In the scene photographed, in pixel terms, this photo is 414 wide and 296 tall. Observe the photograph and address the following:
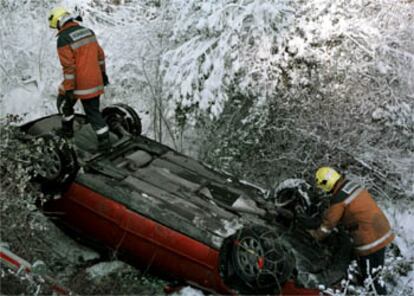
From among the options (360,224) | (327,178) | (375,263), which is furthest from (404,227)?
(327,178)

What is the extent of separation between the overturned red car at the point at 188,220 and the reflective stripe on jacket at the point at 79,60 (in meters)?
0.63

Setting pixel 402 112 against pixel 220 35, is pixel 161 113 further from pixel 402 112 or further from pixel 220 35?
pixel 402 112

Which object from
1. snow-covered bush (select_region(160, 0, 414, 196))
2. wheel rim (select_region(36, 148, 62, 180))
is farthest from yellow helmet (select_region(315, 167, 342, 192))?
wheel rim (select_region(36, 148, 62, 180))

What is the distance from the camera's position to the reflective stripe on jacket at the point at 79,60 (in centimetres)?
582

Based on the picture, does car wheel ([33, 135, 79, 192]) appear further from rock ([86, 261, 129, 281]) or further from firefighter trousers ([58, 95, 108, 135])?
rock ([86, 261, 129, 281])

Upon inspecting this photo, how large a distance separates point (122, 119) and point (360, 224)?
10.8 ft

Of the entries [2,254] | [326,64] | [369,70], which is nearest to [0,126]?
[2,254]

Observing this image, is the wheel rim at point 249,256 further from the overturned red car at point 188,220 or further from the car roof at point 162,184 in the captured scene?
the car roof at point 162,184

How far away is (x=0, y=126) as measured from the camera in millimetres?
5324

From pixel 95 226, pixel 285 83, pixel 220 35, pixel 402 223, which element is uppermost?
pixel 220 35

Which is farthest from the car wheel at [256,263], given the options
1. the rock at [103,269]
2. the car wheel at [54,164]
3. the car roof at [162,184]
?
the car wheel at [54,164]

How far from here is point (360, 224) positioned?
18.4ft

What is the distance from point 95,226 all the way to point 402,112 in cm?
464

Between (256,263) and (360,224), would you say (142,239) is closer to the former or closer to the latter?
(256,263)
